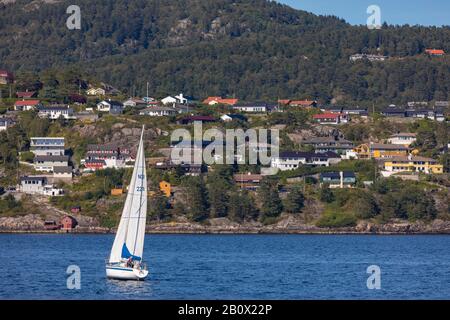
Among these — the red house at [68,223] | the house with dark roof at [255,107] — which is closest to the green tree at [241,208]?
the red house at [68,223]

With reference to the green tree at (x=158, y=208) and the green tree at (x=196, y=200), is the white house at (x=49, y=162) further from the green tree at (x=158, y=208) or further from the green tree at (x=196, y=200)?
the green tree at (x=196, y=200)

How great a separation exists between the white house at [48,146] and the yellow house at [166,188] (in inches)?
704

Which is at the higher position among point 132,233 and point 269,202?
point 132,233

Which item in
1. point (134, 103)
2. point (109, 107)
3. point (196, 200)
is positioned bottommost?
point (196, 200)

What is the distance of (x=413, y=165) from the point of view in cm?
11288

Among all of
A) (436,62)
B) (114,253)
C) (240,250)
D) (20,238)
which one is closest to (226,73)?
(436,62)

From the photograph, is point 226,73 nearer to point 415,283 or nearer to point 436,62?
point 436,62

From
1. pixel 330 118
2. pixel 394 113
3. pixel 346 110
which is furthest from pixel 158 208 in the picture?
pixel 346 110

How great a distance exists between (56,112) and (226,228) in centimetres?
3798

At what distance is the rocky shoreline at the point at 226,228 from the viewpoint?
95.4 meters

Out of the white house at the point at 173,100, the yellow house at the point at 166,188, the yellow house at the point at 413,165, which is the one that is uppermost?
the white house at the point at 173,100

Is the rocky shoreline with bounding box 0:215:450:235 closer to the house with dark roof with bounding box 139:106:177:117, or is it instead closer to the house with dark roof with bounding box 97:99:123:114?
the house with dark roof with bounding box 97:99:123:114
